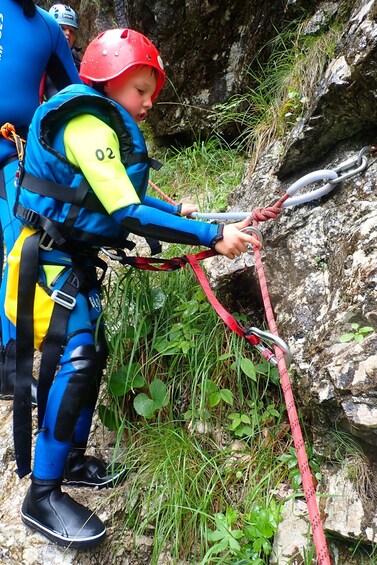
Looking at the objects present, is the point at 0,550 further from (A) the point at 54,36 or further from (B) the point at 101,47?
(A) the point at 54,36

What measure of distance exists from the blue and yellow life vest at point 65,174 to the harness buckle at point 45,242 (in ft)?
0.16

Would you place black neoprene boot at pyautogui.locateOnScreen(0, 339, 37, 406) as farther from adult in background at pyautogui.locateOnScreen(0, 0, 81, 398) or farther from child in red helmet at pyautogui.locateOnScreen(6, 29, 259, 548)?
child in red helmet at pyautogui.locateOnScreen(6, 29, 259, 548)

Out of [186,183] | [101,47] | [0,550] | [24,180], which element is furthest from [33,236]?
[186,183]

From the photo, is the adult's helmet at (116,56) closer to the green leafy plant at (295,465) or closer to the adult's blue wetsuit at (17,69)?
the adult's blue wetsuit at (17,69)

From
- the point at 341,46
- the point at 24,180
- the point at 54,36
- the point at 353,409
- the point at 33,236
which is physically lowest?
the point at 353,409

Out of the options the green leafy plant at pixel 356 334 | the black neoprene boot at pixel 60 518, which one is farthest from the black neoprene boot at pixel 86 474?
the green leafy plant at pixel 356 334

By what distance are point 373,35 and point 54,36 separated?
189cm

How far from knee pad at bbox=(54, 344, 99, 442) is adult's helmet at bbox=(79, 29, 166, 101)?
1104 millimetres

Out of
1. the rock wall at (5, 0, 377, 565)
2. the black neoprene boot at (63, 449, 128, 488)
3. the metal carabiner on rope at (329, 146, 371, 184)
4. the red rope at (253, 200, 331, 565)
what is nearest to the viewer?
the red rope at (253, 200, 331, 565)

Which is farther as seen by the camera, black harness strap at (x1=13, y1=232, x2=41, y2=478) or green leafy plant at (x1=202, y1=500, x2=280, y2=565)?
black harness strap at (x1=13, y1=232, x2=41, y2=478)

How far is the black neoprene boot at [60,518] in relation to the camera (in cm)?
192

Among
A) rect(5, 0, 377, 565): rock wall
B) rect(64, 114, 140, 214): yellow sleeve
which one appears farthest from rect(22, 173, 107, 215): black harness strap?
rect(5, 0, 377, 565): rock wall

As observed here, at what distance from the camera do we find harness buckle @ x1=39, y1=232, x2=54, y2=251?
1.98 metres

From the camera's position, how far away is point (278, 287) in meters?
2.40
